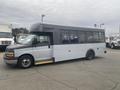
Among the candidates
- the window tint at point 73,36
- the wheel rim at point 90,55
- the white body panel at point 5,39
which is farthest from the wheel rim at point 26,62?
the white body panel at point 5,39

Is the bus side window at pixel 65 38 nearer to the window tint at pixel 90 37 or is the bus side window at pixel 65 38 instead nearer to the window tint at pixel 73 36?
the window tint at pixel 73 36

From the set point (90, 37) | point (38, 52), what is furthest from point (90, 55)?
point (38, 52)

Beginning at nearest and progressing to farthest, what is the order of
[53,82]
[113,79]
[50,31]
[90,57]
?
[53,82] → [113,79] → [50,31] → [90,57]

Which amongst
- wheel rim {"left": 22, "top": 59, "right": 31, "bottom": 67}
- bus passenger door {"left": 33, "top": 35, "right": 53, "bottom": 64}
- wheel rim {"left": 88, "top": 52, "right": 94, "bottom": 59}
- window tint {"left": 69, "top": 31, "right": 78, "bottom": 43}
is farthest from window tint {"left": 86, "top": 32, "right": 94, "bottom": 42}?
wheel rim {"left": 22, "top": 59, "right": 31, "bottom": 67}

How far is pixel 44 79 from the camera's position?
6.31m

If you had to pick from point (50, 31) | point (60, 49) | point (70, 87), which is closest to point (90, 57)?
point (60, 49)

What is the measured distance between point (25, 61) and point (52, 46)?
195cm

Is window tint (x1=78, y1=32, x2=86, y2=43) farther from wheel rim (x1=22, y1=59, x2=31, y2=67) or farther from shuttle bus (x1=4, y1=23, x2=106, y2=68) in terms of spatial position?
wheel rim (x1=22, y1=59, x2=31, y2=67)

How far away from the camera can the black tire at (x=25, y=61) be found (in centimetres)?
824

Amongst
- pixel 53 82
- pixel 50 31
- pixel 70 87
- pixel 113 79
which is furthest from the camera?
pixel 50 31

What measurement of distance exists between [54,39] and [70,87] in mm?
4565

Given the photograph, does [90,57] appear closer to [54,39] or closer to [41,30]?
[54,39]

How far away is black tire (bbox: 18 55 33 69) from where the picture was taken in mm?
8242

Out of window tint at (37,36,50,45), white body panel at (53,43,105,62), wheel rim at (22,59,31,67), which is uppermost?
window tint at (37,36,50,45)
